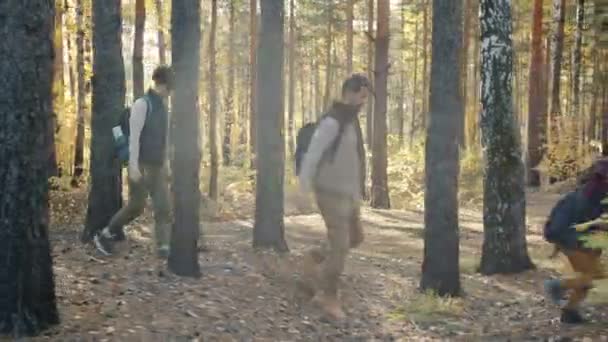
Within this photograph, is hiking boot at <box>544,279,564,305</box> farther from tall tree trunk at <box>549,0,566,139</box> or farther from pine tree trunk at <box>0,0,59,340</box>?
tall tree trunk at <box>549,0,566,139</box>

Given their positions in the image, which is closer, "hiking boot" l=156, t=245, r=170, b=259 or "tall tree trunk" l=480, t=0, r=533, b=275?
"hiking boot" l=156, t=245, r=170, b=259

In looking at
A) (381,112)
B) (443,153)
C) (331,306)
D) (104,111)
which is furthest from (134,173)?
(381,112)

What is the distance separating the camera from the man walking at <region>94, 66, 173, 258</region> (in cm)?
826

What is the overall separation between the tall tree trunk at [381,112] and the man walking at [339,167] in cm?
1094

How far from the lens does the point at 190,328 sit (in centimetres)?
647

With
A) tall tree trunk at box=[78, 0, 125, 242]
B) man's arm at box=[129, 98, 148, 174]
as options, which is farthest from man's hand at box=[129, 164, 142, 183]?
tall tree trunk at box=[78, 0, 125, 242]

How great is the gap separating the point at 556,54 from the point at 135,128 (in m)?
18.9

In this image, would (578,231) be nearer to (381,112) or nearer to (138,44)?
(381,112)

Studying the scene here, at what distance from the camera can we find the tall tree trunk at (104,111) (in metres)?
9.53

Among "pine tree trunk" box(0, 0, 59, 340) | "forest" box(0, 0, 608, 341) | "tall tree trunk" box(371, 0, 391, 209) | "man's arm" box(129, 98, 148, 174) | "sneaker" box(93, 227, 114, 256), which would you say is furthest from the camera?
"tall tree trunk" box(371, 0, 391, 209)

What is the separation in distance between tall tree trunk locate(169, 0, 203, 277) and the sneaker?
4.69 ft

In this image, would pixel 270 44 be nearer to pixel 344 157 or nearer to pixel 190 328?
pixel 344 157

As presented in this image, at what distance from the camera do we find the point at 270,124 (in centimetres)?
967

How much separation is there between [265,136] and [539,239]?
6442 millimetres
